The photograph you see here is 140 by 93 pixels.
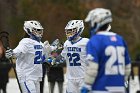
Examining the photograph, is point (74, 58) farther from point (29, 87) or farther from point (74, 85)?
point (29, 87)

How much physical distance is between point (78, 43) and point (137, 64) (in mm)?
7528

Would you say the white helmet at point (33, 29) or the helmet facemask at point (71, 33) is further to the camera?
the white helmet at point (33, 29)

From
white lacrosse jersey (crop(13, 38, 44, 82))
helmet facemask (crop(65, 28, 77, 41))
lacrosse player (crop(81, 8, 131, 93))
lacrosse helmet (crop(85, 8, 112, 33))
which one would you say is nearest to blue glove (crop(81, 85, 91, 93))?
lacrosse player (crop(81, 8, 131, 93))

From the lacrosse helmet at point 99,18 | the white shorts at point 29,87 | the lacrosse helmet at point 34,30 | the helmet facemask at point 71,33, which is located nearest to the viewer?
the lacrosse helmet at point 99,18

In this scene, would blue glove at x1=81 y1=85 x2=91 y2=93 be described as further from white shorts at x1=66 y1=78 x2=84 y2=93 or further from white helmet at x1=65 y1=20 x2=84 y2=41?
white helmet at x1=65 y1=20 x2=84 y2=41

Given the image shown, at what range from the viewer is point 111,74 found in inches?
379

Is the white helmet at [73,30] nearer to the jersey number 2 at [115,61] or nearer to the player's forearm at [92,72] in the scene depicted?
the jersey number 2 at [115,61]

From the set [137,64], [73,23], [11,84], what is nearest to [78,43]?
[73,23]

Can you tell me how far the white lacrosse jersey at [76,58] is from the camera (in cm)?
1340

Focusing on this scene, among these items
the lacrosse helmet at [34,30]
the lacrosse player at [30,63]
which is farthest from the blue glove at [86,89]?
the lacrosse helmet at [34,30]

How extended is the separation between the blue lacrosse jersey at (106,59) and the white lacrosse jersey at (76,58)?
3674 mm

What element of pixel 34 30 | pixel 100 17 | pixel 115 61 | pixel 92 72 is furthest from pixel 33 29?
pixel 92 72

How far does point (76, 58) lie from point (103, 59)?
12.5 ft

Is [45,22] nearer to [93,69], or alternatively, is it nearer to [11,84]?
[11,84]
